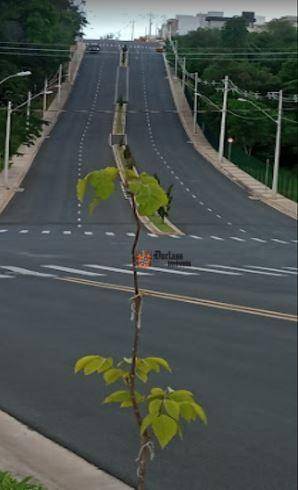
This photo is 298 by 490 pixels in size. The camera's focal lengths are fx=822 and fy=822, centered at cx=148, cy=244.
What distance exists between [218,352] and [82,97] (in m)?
81.6

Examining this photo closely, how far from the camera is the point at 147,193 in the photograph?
10.9 feet

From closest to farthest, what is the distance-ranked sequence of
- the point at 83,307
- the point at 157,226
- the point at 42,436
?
the point at 42,436 → the point at 83,307 → the point at 157,226

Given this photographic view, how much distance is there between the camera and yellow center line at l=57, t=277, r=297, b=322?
9230 mm

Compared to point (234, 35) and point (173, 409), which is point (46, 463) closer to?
point (173, 409)

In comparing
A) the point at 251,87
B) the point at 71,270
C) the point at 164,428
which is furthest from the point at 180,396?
the point at 251,87

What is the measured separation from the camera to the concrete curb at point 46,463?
6.13 m

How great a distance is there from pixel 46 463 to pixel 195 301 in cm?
527

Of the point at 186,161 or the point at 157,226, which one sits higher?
the point at 157,226

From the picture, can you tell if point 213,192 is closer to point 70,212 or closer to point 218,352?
point 70,212

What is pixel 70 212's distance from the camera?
43.8ft

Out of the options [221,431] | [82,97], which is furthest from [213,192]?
[82,97]

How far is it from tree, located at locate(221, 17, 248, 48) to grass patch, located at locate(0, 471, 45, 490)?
9988cm

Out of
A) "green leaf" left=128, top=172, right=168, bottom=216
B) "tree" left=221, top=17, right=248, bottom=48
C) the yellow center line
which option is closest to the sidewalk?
the yellow center line

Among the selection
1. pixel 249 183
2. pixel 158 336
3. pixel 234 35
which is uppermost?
pixel 234 35
